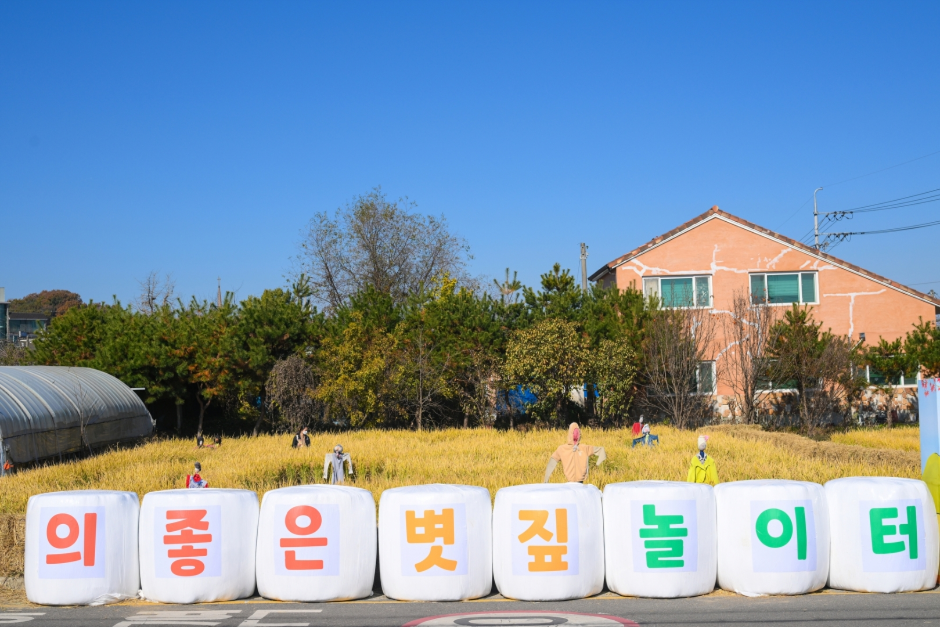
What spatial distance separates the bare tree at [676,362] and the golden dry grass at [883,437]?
4933 millimetres

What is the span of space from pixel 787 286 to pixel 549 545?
2683 centimetres

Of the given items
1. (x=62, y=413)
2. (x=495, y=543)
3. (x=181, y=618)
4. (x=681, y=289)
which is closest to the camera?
(x=181, y=618)

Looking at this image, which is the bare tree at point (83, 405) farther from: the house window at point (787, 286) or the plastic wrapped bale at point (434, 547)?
the house window at point (787, 286)

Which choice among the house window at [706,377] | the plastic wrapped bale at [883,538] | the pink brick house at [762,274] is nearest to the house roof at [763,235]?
the pink brick house at [762,274]

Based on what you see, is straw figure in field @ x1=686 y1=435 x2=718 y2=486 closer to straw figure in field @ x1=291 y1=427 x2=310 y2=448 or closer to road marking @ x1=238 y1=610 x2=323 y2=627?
road marking @ x1=238 y1=610 x2=323 y2=627

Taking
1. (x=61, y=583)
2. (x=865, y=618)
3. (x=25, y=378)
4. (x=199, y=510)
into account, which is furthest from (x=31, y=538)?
(x=25, y=378)

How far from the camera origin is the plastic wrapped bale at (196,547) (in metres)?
8.56

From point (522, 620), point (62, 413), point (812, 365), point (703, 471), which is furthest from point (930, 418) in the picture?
point (62, 413)

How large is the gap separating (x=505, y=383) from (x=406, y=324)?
4158mm

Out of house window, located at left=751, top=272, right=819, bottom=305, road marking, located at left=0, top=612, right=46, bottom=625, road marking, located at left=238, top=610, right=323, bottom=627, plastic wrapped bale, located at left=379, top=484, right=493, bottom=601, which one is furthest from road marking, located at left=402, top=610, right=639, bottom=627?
house window, located at left=751, top=272, right=819, bottom=305

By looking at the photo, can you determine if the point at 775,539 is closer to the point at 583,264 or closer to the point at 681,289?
the point at 681,289

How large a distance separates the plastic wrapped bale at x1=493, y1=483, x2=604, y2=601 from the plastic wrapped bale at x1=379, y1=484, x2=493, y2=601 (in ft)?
0.81

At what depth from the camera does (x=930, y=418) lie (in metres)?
10.8

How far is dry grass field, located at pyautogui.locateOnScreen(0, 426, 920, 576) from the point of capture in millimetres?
14375
